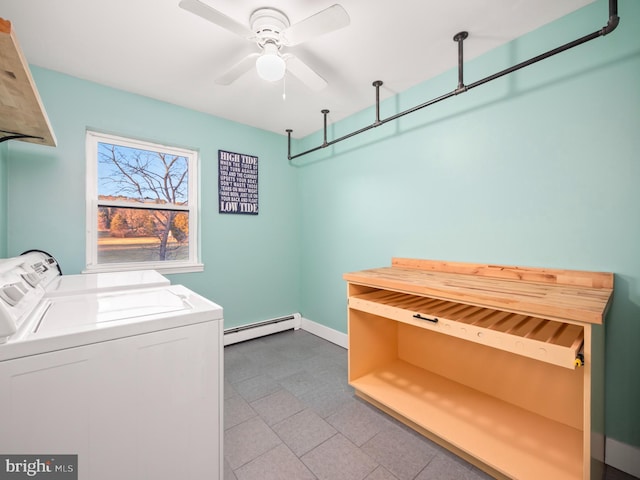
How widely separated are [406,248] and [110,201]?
2.64m

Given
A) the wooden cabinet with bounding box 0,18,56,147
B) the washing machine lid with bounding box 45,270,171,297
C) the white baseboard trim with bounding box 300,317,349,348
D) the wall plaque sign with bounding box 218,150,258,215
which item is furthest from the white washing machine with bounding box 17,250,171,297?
the white baseboard trim with bounding box 300,317,349,348

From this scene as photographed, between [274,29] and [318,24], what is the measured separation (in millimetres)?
322

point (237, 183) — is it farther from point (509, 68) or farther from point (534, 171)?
point (534, 171)

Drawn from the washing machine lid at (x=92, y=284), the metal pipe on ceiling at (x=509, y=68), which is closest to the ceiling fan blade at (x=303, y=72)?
the metal pipe on ceiling at (x=509, y=68)

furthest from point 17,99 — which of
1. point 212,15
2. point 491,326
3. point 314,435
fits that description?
point 491,326

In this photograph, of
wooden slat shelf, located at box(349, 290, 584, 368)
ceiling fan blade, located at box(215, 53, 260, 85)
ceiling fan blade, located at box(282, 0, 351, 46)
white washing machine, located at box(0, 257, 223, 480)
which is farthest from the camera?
ceiling fan blade, located at box(215, 53, 260, 85)

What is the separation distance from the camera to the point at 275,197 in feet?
10.9

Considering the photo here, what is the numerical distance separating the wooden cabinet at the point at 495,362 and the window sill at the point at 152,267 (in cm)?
168

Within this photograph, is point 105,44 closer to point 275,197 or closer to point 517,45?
point 275,197

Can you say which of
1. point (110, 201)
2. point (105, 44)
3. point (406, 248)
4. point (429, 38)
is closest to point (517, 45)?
point (429, 38)

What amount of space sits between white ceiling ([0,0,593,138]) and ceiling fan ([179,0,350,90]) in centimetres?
7

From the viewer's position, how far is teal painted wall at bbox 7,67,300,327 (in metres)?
1.99

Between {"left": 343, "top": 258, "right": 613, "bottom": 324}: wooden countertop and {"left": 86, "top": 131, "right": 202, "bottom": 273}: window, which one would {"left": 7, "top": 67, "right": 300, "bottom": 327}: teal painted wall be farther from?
{"left": 343, "top": 258, "right": 613, "bottom": 324}: wooden countertop

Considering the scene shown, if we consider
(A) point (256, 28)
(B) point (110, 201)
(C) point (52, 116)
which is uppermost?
(A) point (256, 28)
